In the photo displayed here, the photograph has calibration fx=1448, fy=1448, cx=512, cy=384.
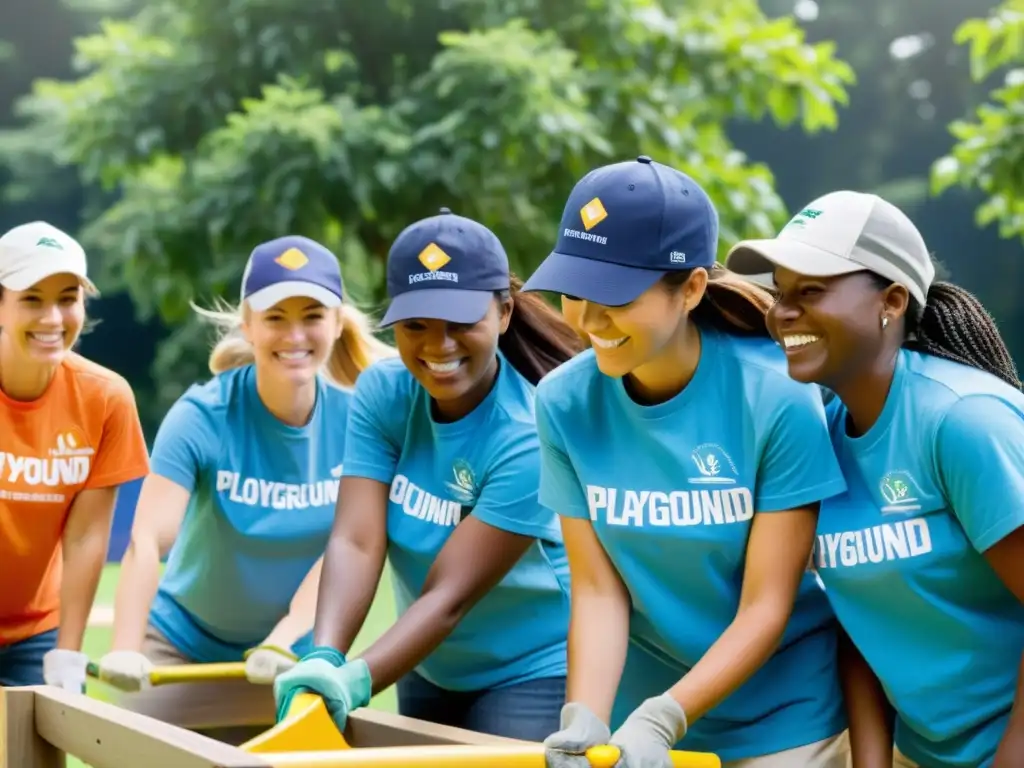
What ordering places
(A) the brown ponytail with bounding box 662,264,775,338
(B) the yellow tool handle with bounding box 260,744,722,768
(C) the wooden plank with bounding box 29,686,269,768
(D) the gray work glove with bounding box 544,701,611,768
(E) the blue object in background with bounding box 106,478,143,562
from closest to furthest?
(C) the wooden plank with bounding box 29,686,269,768, (B) the yellow tool handle with bounding box 260,744,722,768, (D) the gray work glove with bounding box 544,701,611,768, (A) the brown ponytail with bounding box 662,264,775,338, (E) the blue object in background with bounding box 106,478,143,562

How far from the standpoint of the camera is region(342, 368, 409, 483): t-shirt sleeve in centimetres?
310

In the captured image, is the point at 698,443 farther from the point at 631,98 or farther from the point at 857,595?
the point at 631,98

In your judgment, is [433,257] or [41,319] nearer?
[433,257]

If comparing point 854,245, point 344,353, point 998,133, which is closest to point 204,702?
point 344,353

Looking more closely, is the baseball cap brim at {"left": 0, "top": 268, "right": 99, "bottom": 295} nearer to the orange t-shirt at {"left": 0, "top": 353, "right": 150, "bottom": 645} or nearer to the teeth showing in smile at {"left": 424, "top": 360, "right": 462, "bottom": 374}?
the orange t-shirt at {"left": 0, "top": 353, "right": 150, "bottom": 645}

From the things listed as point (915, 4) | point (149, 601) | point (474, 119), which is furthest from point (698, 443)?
point (915, 4)

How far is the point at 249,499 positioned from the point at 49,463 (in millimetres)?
509

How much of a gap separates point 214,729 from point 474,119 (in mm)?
6695

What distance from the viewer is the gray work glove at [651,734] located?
2193 millimetres

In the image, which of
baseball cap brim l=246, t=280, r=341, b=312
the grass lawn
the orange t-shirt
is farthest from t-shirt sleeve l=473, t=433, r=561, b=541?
the grass lawn

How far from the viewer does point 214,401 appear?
3834 millimetres

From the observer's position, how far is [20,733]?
2484mm

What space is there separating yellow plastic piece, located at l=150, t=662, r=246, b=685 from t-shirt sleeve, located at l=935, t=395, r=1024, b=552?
197 centimetres

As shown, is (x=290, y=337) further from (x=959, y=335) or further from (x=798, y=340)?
(x=959, y=335)
